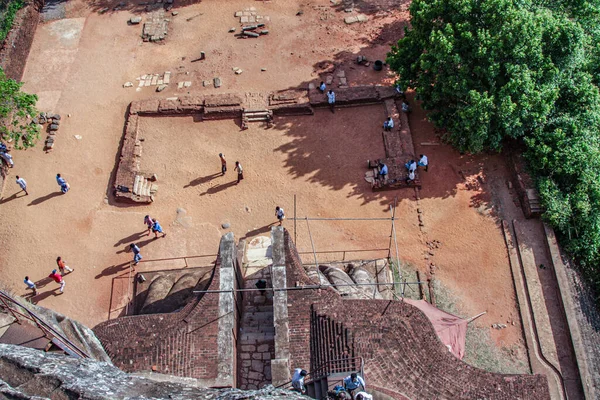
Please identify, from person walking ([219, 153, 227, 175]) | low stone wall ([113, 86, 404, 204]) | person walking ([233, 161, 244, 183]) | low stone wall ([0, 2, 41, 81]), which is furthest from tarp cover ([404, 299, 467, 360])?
low stone wall ([0, 2, 41, 81])

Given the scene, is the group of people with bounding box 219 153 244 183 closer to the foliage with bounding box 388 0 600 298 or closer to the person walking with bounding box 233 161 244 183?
the person walking with bounding box 233 161 244 183

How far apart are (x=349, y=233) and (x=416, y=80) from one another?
8.18 meters

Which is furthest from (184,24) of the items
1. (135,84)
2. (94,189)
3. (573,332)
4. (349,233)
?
(573,332)

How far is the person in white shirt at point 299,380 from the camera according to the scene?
15.1 metres

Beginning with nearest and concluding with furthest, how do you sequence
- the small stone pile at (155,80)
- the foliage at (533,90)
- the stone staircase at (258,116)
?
the foliage at (533,90) → the stone staircase at (258,116) → the small stone pile at (155,80)

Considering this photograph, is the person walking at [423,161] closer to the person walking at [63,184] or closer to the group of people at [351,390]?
the group of people at [351,390]

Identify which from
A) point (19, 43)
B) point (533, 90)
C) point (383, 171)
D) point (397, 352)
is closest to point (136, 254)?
point (383, 171)

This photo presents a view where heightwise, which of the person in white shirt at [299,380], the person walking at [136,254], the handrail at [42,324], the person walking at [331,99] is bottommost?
the person in white shirt at [299,380]

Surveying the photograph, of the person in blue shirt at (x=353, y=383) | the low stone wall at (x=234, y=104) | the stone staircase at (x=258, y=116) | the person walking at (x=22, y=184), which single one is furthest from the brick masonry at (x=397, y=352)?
the person walking at (x=22, y=184)

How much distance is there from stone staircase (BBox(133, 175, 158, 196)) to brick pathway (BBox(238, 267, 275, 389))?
802cm

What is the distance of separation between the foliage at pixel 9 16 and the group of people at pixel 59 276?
16156mm

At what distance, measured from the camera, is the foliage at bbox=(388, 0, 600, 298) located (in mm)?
22812

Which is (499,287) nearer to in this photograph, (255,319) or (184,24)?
(255,319)

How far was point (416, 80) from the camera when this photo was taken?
2609cm
